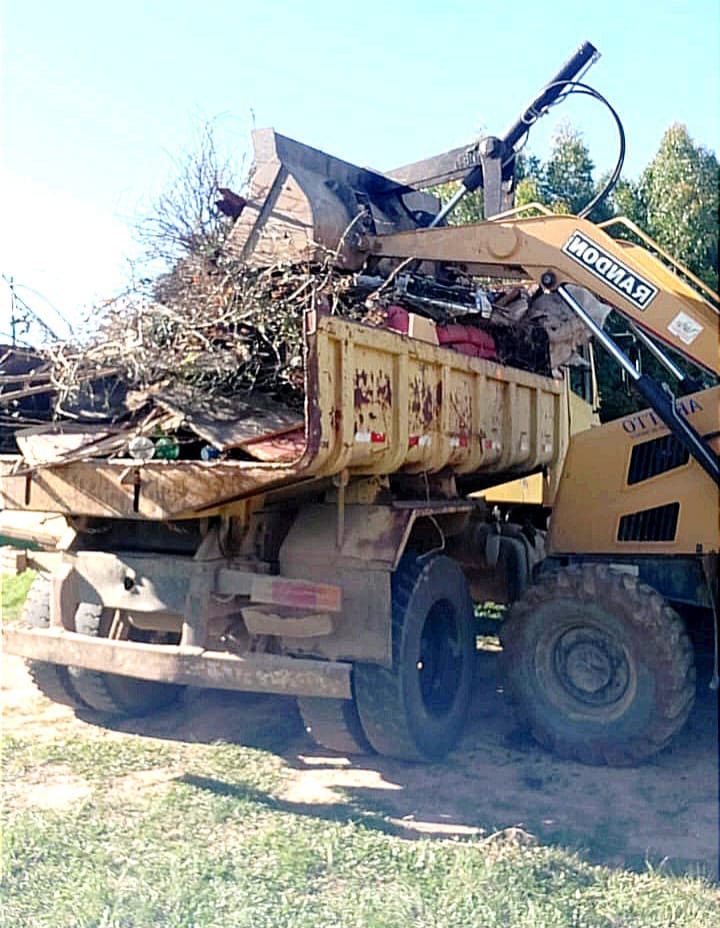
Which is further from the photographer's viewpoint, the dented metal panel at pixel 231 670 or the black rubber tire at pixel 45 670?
the black rubber tire at pixel 45 670

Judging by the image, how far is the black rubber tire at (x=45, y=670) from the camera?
16.8 feet

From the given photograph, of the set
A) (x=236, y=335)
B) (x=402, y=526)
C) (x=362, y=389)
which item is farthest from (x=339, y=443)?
(x=236, y=335)

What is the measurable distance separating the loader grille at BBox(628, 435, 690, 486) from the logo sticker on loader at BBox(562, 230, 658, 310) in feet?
2.51

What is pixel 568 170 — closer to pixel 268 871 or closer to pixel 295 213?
pixel 295 213

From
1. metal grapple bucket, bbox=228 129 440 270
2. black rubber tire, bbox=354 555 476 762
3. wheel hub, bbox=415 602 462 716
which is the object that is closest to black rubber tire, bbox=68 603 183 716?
black rubber tire, bbox=354 555 476 762

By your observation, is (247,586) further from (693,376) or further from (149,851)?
(693,376)

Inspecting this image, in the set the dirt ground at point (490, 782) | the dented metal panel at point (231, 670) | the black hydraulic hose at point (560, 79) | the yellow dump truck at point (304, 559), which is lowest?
the dirt ground at point (490, 782)

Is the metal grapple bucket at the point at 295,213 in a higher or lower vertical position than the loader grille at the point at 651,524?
higher

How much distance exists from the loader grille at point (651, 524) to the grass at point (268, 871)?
2.02 meters

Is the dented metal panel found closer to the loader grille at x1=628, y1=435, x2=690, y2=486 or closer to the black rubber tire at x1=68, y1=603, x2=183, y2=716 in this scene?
the black rubber tire at x1=68, y1=603, x2=183, y2=716

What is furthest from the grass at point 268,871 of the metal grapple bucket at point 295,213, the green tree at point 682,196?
the green tree at point 682,196

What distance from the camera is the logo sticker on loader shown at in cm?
503

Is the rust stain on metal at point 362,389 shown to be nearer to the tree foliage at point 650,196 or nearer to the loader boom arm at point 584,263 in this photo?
the loader boom arm at point 584,263

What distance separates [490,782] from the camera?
178 inches
